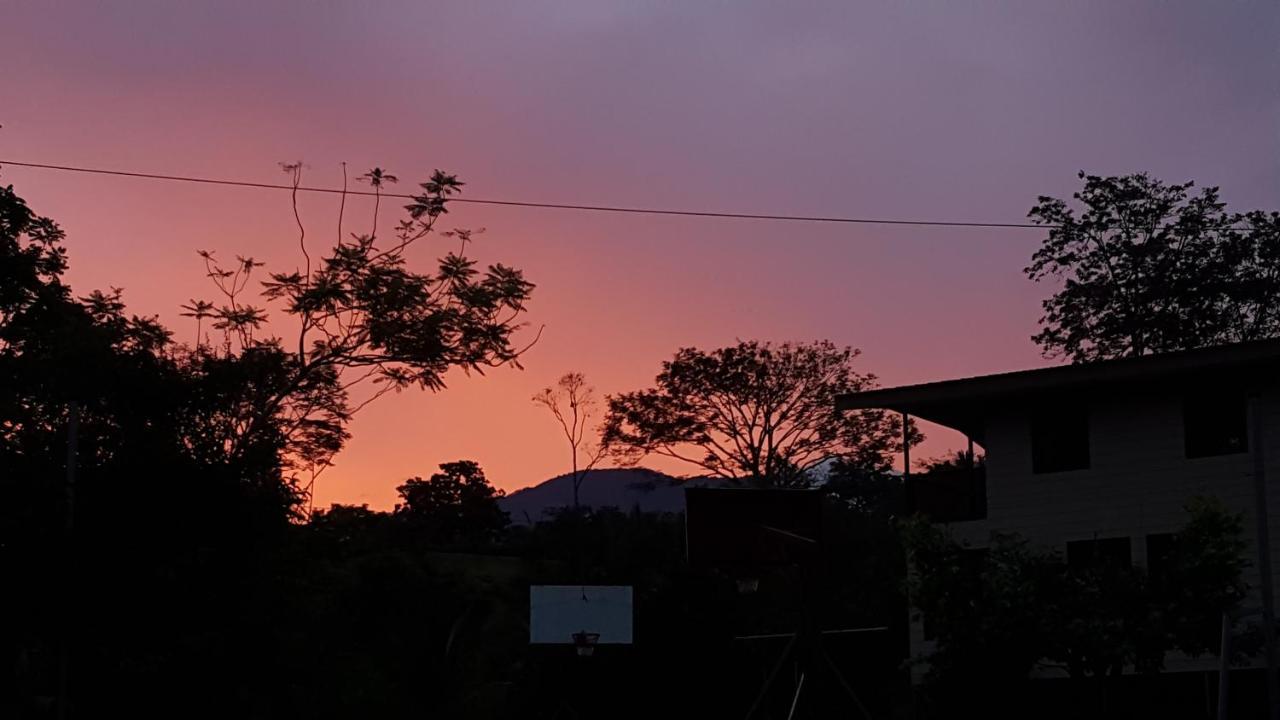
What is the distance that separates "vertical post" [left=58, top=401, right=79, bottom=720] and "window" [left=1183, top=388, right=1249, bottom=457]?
2055cm

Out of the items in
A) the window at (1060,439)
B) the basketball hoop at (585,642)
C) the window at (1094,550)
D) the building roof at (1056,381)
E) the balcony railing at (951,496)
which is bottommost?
the basketball hoop at (585,642)

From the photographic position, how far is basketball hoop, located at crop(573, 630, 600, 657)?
38.1 meters

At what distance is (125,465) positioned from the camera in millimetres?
26219

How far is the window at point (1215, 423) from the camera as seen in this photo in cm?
2936

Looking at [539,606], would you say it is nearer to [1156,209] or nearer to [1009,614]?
[1009,614]

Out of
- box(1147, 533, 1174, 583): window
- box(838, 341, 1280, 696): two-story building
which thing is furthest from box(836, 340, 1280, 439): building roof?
box(1147, 533, 1174, 583): window

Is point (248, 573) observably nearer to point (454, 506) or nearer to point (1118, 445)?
point (1118, 445)

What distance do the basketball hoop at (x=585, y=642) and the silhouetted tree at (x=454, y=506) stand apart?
53.3m

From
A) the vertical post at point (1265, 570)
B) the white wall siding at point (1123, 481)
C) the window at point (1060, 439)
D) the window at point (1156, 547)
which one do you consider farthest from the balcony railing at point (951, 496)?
the vertical post at point (1265, 570)

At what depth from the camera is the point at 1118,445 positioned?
30.6 m

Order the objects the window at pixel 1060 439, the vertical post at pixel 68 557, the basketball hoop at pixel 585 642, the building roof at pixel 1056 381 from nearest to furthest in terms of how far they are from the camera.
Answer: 1. the vertical post at pixel 68 557
2. the building roof at pixel 1056 381
3. the window at pixel 1060 439
4. the basketball hoop at pixel 585 642

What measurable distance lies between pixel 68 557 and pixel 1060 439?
63.3 ft

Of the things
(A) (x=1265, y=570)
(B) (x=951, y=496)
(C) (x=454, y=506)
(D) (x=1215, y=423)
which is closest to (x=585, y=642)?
(B) (x=951, y=496)

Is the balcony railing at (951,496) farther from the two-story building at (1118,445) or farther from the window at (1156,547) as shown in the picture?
the window at (1156,547)
